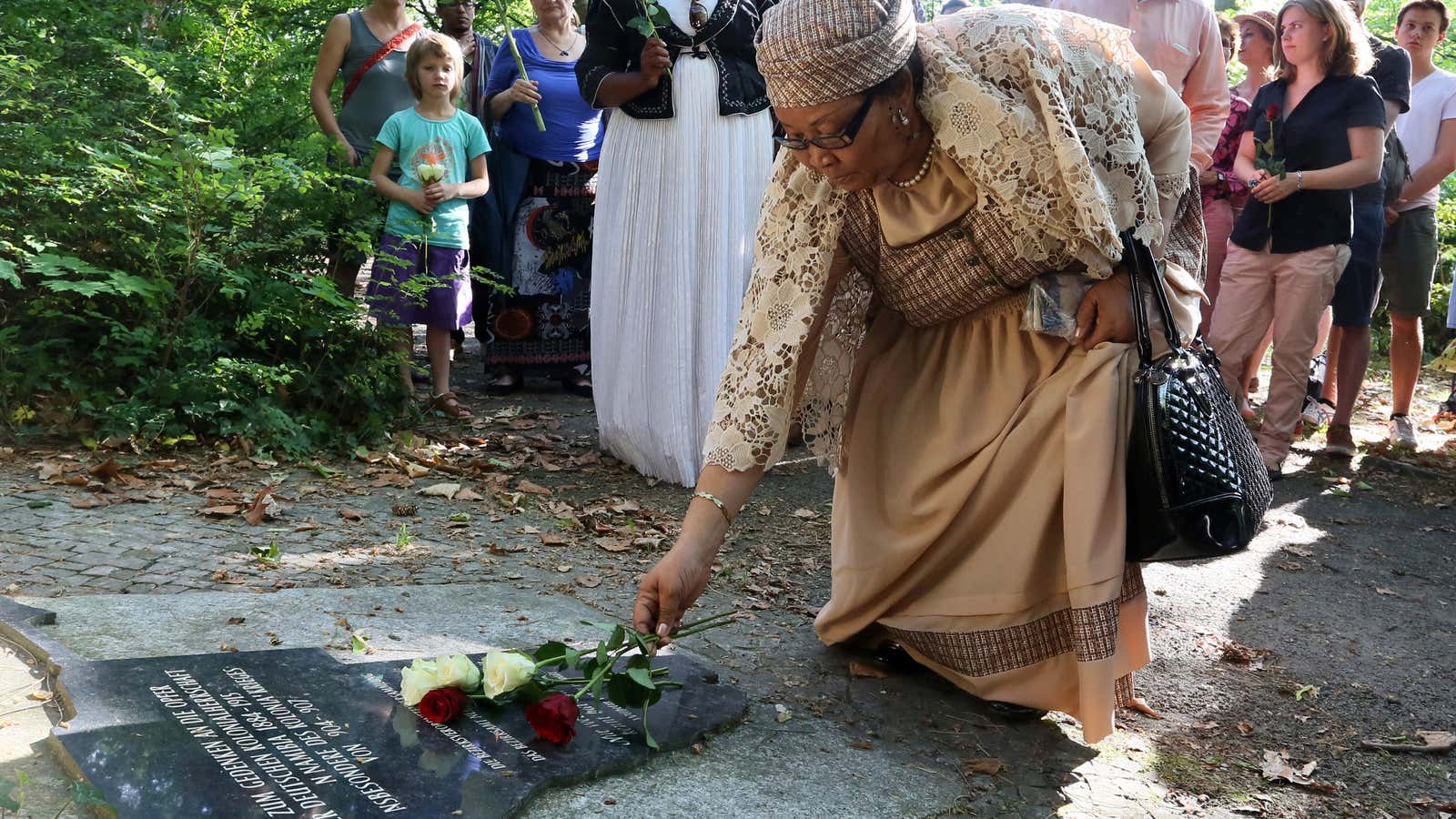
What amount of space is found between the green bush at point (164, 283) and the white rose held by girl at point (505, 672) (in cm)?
316

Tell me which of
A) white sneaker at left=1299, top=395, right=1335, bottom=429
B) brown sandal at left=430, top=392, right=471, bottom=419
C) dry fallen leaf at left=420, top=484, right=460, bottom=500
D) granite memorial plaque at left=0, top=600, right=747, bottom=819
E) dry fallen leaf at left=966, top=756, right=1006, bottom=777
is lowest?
white sneaker at left=1299, top=395, right=1335, bottom=429

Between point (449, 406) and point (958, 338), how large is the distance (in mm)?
3885

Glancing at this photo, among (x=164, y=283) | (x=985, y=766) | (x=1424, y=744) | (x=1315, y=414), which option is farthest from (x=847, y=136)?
(x=1315, y=414)

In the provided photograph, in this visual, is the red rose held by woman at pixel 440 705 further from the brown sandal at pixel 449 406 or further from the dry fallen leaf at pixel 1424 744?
the brown sandal at pixel 449 406

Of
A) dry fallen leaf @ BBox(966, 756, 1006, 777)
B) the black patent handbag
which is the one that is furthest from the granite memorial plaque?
the black patent handbag

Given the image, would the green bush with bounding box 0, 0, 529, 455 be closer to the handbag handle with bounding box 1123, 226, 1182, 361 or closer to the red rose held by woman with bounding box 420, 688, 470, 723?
the red rose held by woman with bounding box 420, 688, 470, 723

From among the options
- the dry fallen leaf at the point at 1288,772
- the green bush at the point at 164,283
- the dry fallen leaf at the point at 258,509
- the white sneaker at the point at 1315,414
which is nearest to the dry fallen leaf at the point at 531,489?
the green bush at the point at 164,283

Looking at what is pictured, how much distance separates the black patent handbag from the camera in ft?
9.00

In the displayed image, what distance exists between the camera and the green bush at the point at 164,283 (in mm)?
5324

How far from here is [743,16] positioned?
5527 millimetres

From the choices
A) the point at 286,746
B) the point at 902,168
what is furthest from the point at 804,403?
the point at 286,746

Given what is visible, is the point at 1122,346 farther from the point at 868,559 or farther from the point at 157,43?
the point at 157,43

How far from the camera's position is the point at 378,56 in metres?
6.92

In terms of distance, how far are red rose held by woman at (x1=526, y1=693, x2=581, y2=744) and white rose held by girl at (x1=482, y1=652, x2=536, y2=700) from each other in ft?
0.29
